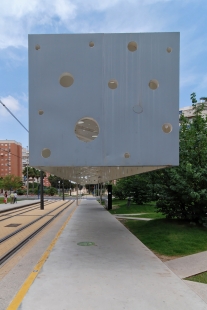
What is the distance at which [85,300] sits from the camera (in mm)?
4156

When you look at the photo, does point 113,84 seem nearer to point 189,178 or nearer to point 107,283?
point 107,283

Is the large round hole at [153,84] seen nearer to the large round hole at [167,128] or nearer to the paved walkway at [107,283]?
the large round hole at [167,128]

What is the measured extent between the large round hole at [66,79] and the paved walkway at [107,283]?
12.5 feet

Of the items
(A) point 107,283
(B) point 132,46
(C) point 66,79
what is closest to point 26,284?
(A) point 107,283

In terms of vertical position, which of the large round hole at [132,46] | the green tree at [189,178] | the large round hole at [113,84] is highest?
the large round hole at [132,46]

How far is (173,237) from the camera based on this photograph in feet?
29.2

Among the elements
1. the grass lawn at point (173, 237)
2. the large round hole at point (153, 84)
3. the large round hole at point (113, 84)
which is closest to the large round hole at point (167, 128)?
the large round hole at point (153, 84)

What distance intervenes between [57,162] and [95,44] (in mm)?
2620

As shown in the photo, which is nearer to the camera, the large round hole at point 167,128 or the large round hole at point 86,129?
the large round hole at point 167,128

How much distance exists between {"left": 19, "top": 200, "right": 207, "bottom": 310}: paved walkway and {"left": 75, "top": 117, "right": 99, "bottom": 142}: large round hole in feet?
9.26

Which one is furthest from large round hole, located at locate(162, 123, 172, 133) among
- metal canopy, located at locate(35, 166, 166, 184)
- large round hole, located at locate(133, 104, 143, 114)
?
metal canopy, located at locate(35, 166, 166, 184)

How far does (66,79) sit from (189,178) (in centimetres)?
550

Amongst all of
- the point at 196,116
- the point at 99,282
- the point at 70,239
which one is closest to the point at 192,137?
the point at 196,116

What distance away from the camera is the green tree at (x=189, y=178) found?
374 inches
